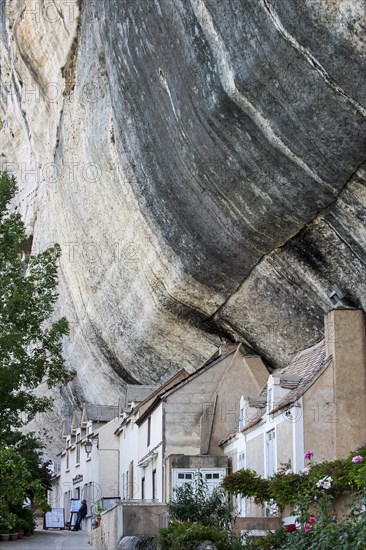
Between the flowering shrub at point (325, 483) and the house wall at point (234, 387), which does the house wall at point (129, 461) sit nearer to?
the house wall at point (234, 387)

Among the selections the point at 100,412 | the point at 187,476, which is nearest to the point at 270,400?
the point at 187,476

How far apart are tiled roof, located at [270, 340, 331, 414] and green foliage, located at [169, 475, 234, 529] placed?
281cm

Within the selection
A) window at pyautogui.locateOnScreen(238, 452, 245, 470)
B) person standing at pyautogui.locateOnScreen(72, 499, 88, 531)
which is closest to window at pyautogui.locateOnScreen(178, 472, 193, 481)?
window at pyautogui.locateOnScreen(238, 452, 245, 470)

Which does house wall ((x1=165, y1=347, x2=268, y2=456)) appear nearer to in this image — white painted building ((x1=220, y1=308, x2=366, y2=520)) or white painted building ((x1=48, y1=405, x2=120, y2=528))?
white painted building ((x1=220, y1=308, x2=366, y2=520))

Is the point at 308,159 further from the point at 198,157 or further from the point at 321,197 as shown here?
the point at 198,157

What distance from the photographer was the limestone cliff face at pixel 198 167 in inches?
695

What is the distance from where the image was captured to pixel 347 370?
71.4 ft

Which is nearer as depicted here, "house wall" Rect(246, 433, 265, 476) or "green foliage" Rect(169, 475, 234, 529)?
"green foliage" Rect(169, 475, 234, 529)

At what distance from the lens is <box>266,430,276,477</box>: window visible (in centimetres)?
2203

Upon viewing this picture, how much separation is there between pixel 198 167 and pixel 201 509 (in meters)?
8.05

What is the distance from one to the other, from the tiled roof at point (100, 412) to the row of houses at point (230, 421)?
0.05 m

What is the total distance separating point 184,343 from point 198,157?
10871mm

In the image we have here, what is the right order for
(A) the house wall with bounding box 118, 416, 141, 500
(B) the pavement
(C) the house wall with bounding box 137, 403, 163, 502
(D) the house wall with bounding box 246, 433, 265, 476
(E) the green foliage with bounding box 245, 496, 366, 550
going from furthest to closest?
1. (A) the house wall with bounding box 118, 416, 141, 500
2. (C) the house wall with bounding box 137, 403, 163, 502
3. (B) the pavement
4. (D) the house wall with bounding box 246, 433, 265, 476
5. (E) the green foliage with bounding box 245, 496, 366, 550

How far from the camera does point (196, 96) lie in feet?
65.1
